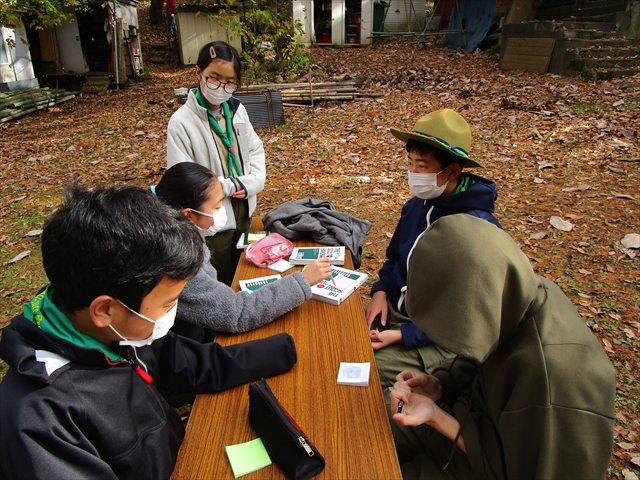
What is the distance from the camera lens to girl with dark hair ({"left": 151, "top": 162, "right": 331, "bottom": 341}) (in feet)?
6.63

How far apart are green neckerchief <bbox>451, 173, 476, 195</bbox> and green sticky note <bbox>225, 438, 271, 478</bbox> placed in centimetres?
179

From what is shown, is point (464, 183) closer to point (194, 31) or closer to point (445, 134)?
point (445, 134)

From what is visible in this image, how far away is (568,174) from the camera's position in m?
6.08

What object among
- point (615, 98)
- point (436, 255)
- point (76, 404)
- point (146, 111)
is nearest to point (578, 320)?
point (436, 255)

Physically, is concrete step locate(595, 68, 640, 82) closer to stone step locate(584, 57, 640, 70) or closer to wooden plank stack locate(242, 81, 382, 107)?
stone step locate(584, 57, 640, 70)

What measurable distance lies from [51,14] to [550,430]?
15.8m

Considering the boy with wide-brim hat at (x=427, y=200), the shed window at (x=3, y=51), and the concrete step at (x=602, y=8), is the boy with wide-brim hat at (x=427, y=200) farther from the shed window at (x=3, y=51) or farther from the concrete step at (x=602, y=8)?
the shed window at (x=3, y=51)

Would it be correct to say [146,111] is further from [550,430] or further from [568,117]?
[550,430]

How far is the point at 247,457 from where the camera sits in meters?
1.44

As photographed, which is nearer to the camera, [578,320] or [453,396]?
[578,320]

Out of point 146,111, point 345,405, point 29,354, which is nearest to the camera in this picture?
point 29,354

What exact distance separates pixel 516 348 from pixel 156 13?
28.3m

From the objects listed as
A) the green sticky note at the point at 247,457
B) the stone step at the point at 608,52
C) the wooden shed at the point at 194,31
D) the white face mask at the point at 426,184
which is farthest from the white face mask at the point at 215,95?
the wooden shed at the point at 194,31

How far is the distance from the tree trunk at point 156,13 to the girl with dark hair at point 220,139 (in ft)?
82.9
